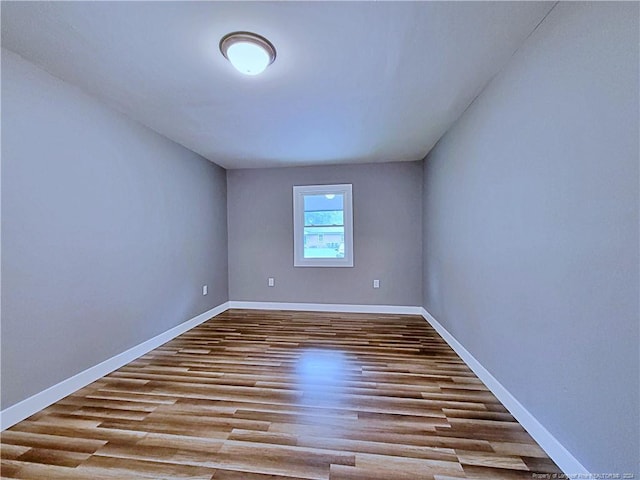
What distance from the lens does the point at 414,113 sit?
8.98 ft

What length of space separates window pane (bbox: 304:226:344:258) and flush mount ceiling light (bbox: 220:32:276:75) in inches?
120

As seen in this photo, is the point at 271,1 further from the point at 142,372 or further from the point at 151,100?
the point at 142,372

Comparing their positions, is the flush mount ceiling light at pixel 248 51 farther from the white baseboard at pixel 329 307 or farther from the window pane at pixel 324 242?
the white baseboard at pixel 329 307

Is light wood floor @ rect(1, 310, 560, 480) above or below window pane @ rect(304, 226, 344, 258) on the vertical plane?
below

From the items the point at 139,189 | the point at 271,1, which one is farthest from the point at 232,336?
the point at 271,1

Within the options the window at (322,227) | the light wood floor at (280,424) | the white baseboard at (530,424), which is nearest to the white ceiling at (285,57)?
→ the window at (322,227)

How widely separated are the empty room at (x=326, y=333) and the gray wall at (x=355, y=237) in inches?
39.7

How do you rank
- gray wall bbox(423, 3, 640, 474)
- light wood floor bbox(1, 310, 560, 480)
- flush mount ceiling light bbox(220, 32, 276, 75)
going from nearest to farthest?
gray wall bbox(423, 3, 640, 474), light wood floor bbox(1, 310, 560, 480), flush mount ceiling light bbox(220, 32, 276, 75)

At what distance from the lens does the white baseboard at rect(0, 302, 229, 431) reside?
1.83m

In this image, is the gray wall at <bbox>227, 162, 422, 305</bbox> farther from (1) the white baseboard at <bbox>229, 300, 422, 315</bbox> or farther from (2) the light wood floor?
(2) the light wood floor

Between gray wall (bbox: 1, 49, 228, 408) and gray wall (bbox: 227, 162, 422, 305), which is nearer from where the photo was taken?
gray wall (bbox: 1, 49, 228, 408)

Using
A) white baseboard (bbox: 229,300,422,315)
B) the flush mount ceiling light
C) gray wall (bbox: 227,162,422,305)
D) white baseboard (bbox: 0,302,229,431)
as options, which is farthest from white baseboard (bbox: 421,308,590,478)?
white baseboard (bbox: 0,302,229,431)

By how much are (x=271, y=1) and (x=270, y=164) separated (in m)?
3.14

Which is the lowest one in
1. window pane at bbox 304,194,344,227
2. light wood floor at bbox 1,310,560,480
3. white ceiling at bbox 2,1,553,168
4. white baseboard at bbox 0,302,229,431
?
light wood floor at bbox 1,310,560,480
